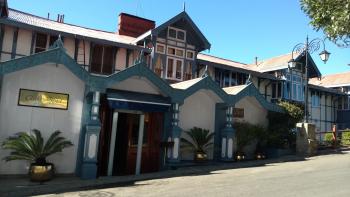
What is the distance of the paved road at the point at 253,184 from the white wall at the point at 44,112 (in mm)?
3077

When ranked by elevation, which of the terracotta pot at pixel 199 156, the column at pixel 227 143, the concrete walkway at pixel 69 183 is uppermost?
the column at pixel 227 143

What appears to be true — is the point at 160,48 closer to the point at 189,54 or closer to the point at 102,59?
the point at 189,54

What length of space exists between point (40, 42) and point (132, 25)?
7.30m

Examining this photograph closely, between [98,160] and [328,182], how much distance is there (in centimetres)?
810

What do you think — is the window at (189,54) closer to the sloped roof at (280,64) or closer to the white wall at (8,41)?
the sloped roof at (280,64)

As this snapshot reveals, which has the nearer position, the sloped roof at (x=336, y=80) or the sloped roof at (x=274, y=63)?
the sloped roof at (x=274, y=63)

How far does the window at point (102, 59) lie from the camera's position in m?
18.7

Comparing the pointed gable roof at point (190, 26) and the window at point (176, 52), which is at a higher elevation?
the pointed gable roof at point (190, 26)

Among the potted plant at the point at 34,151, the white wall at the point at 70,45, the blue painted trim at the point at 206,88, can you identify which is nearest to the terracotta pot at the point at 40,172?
the potted plant at the point at 34,151

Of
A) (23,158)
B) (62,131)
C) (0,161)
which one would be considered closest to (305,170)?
(62,131)

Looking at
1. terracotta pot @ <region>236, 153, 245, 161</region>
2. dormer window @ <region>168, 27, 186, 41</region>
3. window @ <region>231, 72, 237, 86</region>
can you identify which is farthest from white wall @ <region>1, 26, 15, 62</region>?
window @ <region>231, 72, 237, 86</region>

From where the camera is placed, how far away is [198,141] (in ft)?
51.0

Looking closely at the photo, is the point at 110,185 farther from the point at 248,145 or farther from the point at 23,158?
the point at 248,145

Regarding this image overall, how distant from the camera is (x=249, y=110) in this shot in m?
18.0
